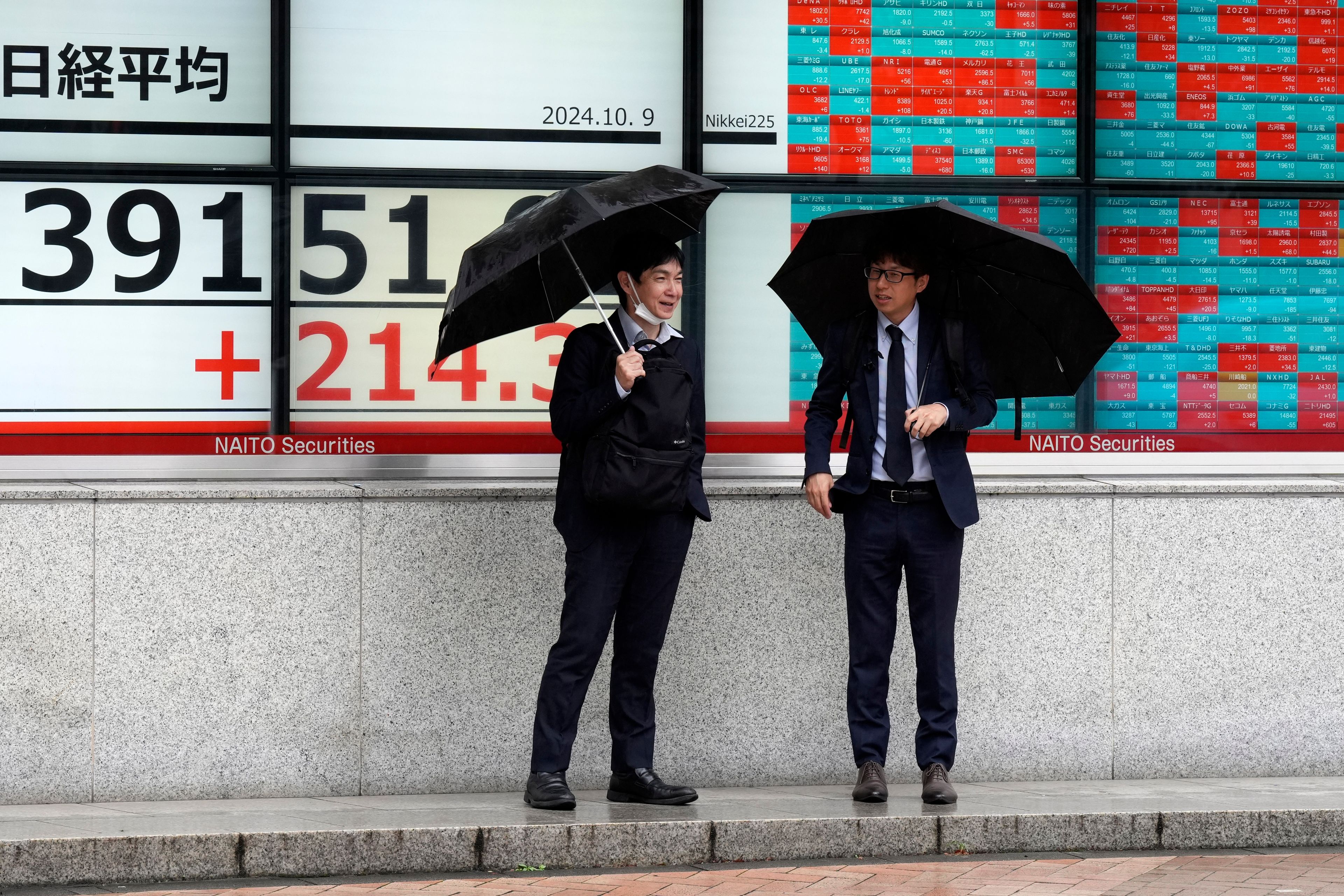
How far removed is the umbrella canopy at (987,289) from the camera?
576cm

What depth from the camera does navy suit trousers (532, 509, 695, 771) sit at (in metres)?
5.65

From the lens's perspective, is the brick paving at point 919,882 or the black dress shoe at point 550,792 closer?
the brick paving at point 919,882

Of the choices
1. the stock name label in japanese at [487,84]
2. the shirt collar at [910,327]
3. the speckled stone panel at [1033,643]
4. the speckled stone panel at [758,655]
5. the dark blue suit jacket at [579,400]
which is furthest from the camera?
the stock name label in japanese at [487,84]

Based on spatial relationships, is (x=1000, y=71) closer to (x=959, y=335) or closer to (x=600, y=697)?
(x=959, y=335)

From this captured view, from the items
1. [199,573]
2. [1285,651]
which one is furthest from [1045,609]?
[199,573]

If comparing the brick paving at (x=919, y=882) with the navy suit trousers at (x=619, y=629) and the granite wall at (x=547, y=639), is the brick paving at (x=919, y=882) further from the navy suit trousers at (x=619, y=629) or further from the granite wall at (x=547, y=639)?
the granite wall at (x=547, y=639)

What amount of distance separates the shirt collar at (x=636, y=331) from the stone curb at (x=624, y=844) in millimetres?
1622

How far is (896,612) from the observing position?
5.93m

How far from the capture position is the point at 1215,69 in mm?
7293

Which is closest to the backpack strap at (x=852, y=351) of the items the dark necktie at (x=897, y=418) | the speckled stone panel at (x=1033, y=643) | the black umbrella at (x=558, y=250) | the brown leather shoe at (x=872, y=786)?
the dark necktie at (x=897, y=418)

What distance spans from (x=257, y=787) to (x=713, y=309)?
270cm

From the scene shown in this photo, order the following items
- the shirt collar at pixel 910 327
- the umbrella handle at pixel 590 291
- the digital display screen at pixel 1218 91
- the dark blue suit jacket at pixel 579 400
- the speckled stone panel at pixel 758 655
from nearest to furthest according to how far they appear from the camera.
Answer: the umbrella handle at pixel 590 291, the dark blue suit jacket at pixel 579 400, the shirt collar at pixel 910 327, the speckled stone panel at pixel 758 655, the digital display screen at pixel 1218 91

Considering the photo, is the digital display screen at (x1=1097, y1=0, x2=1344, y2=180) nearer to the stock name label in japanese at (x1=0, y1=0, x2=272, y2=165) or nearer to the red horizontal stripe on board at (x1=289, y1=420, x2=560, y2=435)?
the red horizontal stripe on board at (x1=289, y1=420, x2=560, y2=435)

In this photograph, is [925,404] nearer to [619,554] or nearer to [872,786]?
[619,554]
